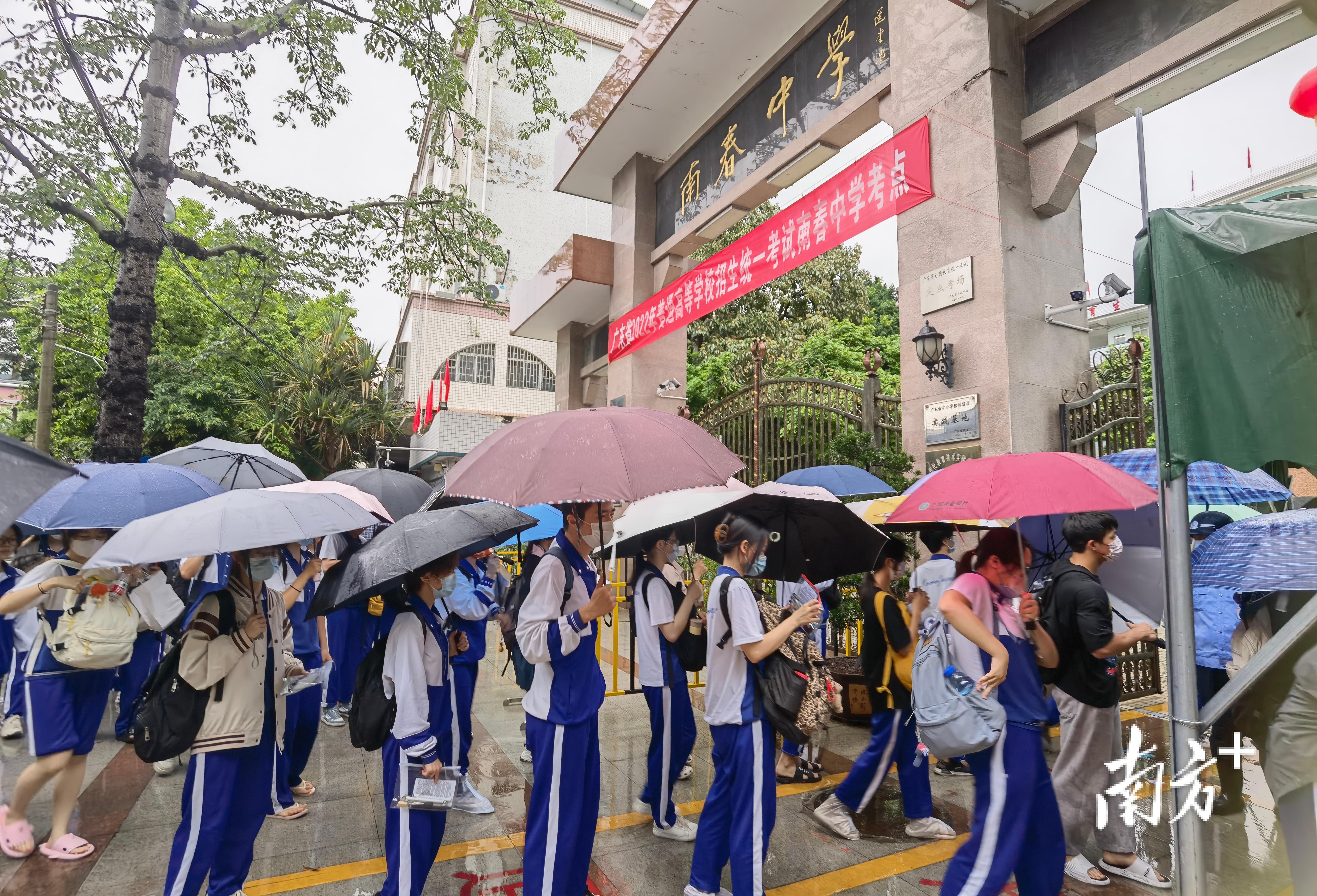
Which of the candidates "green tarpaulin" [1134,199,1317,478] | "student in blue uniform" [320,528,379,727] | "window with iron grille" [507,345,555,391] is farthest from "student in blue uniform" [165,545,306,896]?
"window with iron grille" [507,345,555,391]

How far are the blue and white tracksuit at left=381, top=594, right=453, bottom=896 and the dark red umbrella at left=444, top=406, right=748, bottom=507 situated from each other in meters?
0.71

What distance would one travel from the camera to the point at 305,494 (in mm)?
3197

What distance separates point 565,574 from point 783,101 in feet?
27.5

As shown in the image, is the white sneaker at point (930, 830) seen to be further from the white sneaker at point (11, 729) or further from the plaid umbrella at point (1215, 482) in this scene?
the white sneaker at point (11, 729)

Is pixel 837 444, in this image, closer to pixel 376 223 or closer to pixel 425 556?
pixel 425 556

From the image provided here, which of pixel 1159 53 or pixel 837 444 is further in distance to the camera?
pixel 837 444

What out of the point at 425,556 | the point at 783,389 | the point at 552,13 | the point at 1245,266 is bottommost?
the point at 425,556

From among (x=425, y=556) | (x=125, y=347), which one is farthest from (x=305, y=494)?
(x=125, y=347)

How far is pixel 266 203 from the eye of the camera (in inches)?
394

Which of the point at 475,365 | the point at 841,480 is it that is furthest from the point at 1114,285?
the point at 475,365

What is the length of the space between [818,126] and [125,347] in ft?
26.4

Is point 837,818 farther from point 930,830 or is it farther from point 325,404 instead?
point 325,404

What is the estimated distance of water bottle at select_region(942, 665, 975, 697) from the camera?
9.77ft

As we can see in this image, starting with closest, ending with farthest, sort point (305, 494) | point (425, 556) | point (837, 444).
Result: 1. point (425, 556)
2. point (305, 494)
3. point (837, 444)
